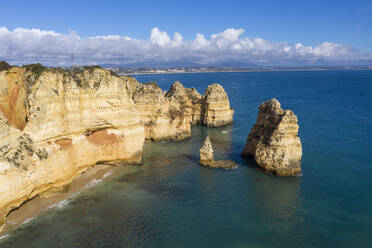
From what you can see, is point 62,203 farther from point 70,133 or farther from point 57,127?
point 57,127

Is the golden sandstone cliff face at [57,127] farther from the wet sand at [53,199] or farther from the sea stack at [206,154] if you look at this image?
the sea stack at [206,154]

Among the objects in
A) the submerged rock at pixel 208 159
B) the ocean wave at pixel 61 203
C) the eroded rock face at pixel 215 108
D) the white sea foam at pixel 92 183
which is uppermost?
the eroded rock face at pixel 215 108

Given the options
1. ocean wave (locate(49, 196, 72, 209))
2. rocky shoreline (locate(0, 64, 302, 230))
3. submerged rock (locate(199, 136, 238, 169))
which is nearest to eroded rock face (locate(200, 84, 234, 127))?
rocky shoreline (locate(0, 64, 302, 230))

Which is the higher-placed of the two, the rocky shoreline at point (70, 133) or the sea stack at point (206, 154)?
the rocky shoreline at point (70, 133)

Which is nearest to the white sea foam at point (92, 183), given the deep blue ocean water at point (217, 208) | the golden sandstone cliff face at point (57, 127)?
the deep blue ocean water at point (217, 208)

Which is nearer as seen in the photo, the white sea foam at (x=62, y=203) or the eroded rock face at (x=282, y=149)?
the white sea foam at (x=62, y=203)

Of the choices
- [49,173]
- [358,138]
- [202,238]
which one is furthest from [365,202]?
[49,173]

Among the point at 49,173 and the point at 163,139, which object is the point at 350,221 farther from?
the point at 163,139
